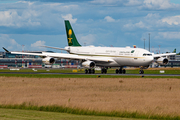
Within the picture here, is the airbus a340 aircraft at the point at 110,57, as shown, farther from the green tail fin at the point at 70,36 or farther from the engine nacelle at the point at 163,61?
the green tail fin at the point at 70,36

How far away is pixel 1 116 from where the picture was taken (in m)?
18.9

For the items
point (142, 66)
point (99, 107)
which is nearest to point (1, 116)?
point (99, 107)

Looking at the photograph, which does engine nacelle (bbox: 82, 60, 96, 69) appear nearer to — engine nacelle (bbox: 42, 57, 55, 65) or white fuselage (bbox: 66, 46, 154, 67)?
white fuselage (bbox: 66, 46, 154, 67)

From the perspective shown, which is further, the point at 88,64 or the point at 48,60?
the point at 48,60

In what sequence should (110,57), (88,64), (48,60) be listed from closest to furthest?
(88,64), (48,60), (110,57)

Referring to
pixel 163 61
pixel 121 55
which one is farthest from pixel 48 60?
pixel 163 61

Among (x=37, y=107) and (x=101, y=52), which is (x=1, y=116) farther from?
(x=101, y=52)

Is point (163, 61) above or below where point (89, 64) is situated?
above

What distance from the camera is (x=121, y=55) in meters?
70.8

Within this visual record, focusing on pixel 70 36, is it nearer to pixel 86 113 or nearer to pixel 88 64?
pixel 88 64

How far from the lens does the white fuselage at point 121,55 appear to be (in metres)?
67.9

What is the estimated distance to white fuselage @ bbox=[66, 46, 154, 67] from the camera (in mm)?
67881

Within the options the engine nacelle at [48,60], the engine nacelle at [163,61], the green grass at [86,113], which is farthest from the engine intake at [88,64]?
the green grass at [86,113]

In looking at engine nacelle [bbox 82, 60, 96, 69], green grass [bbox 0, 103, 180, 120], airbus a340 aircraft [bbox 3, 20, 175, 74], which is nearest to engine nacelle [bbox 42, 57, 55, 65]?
airbus a340 aircraft [bbox 3, 20, 175, 74]
